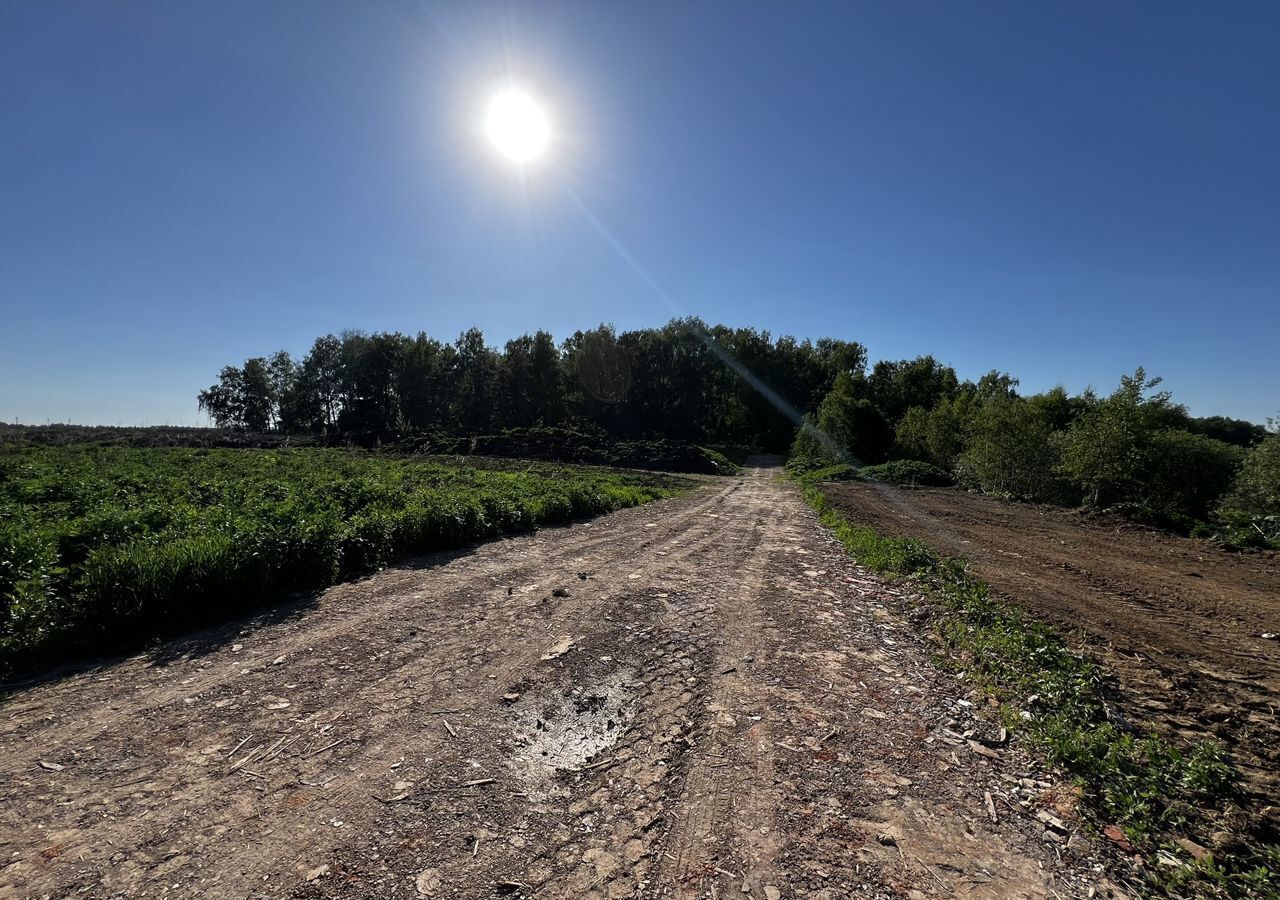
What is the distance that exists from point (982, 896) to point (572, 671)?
12.6 feet

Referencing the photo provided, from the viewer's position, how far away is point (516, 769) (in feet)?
12.9

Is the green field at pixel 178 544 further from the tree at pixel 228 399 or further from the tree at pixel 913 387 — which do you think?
the tree at pixel 228 399

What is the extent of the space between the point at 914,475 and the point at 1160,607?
28.6 m

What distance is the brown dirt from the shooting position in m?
4.68

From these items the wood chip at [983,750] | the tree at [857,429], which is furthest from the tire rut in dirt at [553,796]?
the tree at [857,429]

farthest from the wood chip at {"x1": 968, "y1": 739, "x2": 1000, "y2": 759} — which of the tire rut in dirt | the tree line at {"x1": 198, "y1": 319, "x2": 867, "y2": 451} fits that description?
the tree line at {"x1": 198, "y1": 319, "x2": 867, "y2": 451}

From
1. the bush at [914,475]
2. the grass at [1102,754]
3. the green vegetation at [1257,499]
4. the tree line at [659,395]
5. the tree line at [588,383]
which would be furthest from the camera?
the tree line at [588,383]

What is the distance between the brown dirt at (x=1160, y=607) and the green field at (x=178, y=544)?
421 inches

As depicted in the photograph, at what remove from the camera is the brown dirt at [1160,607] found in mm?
4684

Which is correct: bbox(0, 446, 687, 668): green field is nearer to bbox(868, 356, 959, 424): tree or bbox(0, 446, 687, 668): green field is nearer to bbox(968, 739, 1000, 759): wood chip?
bbox(968, 739, 1000, 759): wood chip

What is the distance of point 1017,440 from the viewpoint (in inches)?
1001

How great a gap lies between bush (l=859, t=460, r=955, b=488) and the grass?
2996 cm

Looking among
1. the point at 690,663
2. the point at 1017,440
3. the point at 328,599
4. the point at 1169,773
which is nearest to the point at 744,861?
the point at 690,663

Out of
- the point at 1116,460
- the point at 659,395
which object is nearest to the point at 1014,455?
the point at 1116,460
